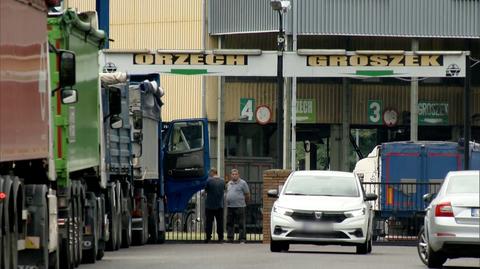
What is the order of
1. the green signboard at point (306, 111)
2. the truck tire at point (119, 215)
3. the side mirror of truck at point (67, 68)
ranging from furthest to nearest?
1. the green signboard at point (306, 111)
2. the truck tire at point (119, 215)
3. the side mirror of truck at point (67, 68)

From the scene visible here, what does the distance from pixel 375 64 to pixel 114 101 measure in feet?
42.0

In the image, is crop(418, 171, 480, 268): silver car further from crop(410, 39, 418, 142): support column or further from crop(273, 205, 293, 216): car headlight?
crop(410, 39, 418, 142): support column

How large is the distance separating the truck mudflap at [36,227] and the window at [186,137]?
784 inches

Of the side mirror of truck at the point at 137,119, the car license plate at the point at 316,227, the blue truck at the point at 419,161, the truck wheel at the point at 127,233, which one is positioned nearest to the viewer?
the car license plate at the point at 316,227

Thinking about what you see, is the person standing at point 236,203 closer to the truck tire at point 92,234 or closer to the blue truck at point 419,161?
the blue truck at point 419,161

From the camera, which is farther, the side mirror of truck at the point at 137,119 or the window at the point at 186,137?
the window at the point at 186,137

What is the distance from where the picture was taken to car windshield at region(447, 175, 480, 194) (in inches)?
890

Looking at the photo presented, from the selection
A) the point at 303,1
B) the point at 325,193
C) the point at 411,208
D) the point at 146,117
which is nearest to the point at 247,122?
the point at 303,1

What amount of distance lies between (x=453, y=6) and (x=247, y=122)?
9.17 meters

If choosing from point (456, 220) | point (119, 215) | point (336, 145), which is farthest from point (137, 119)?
point (336, 145)

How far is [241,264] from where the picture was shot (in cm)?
2425

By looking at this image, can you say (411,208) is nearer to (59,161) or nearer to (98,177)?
(98,177)

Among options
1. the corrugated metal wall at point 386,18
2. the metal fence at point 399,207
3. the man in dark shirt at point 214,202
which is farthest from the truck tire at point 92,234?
the corrugated metal wall at point 386,18

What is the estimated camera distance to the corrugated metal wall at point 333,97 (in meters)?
60.7
